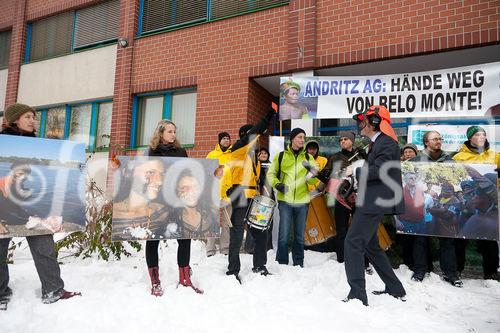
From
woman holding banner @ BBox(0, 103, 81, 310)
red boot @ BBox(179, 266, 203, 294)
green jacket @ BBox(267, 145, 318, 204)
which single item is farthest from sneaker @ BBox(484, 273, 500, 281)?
woman holding banner @ BBox(0, 103, 81, 310)

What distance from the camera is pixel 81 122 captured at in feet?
35.6

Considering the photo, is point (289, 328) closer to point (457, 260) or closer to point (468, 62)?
point (457, 260)

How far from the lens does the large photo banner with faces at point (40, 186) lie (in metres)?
3.58

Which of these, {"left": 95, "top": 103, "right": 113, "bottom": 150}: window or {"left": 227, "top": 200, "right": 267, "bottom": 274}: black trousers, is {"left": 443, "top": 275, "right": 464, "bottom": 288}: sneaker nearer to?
{"left": 227, "top": 200, "right": 267, "bottom": 274}: black trousers

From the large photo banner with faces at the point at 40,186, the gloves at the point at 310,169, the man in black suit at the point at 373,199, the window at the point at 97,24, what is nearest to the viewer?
the large photo banner with faces at the point at 40,186

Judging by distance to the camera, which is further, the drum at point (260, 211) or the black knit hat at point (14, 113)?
the drum at point (260, 211)

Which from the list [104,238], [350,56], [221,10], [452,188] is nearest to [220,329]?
[104,238]

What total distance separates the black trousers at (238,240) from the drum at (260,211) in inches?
4.4

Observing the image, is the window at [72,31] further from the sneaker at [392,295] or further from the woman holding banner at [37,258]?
the sneaker at [392,295]

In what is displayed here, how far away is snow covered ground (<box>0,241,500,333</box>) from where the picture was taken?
3.19m

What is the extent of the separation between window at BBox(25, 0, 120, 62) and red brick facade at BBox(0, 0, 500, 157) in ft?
2.54

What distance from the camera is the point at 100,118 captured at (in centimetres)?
1050

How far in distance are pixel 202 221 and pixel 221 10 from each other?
6.25 metres

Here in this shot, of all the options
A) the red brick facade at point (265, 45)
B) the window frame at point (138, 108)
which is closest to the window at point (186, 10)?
the red brick facade at point (265, 45)
